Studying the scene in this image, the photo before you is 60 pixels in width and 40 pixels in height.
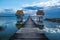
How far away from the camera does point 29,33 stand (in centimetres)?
218

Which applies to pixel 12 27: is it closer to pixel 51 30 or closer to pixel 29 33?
pixel 29 33

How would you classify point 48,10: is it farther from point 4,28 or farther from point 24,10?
point 4,28

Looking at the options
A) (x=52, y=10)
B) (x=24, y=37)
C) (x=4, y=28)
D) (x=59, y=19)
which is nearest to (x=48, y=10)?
(x=52, y=10)

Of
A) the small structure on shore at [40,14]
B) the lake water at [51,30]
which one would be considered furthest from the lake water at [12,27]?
the small structure on shore at [40,14]

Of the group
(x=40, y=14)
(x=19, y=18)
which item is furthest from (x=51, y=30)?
(x=19, y=18)

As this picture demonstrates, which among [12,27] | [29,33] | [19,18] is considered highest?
[19,18]

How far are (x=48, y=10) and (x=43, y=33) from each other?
0.38 meters

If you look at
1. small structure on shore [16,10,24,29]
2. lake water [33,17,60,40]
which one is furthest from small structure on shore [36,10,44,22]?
small structure on shore [16,10,24,29]

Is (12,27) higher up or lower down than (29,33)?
higher up

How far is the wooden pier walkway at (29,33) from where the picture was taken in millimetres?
2143

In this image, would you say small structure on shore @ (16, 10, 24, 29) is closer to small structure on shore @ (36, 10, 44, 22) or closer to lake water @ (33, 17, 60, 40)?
small structure on shore @ (36, 10, 44, 22)

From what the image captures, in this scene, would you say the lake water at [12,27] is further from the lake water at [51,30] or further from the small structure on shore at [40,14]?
the small structure on shore at [40,14]

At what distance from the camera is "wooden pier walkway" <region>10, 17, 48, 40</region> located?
2.14 m

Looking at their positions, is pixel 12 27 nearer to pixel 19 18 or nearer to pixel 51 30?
pixel 19 18
